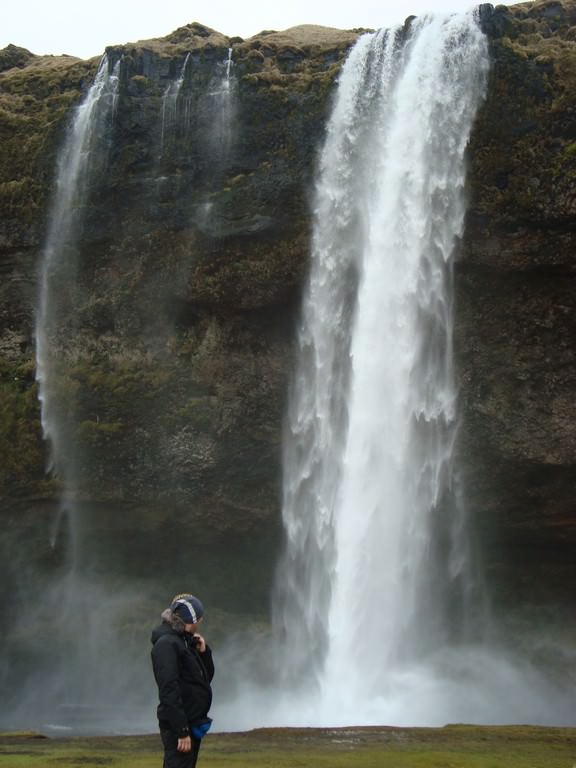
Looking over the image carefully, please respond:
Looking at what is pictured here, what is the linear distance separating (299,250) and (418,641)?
35.9ft

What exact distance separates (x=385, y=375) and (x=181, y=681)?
674 inches

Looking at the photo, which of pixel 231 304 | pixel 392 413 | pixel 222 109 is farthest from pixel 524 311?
pixel 222 109

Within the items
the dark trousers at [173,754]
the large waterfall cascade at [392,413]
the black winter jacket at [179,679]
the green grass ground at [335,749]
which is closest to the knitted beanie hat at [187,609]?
the black winter jacket at [179,679]

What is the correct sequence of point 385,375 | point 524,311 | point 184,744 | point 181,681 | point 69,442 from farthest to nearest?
point 69,442
point 385,375
point 524,311
point 181,681
point 184,744

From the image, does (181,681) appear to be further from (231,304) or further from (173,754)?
(231,304)

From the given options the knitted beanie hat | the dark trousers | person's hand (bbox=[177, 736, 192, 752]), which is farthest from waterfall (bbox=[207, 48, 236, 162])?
person's hand (bbox=[177, 736, 192, 752])

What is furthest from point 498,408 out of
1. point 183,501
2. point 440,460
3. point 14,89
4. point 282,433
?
point 14,89

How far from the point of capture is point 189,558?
28.2m

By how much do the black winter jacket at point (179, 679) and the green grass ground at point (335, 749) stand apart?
6.12 metres

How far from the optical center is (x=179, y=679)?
318 inches

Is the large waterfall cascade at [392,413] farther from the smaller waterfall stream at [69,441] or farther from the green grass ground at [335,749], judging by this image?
the smaller waterfall stream at [69,441]

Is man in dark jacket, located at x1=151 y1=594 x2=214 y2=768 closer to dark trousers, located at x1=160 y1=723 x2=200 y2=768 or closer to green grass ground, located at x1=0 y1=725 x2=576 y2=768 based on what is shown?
dark trousers, located at x1=160 y1=723 x2=200 y2=768

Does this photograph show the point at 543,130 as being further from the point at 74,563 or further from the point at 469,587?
the point at 74,563

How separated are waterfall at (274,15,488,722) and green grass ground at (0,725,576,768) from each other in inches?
231
